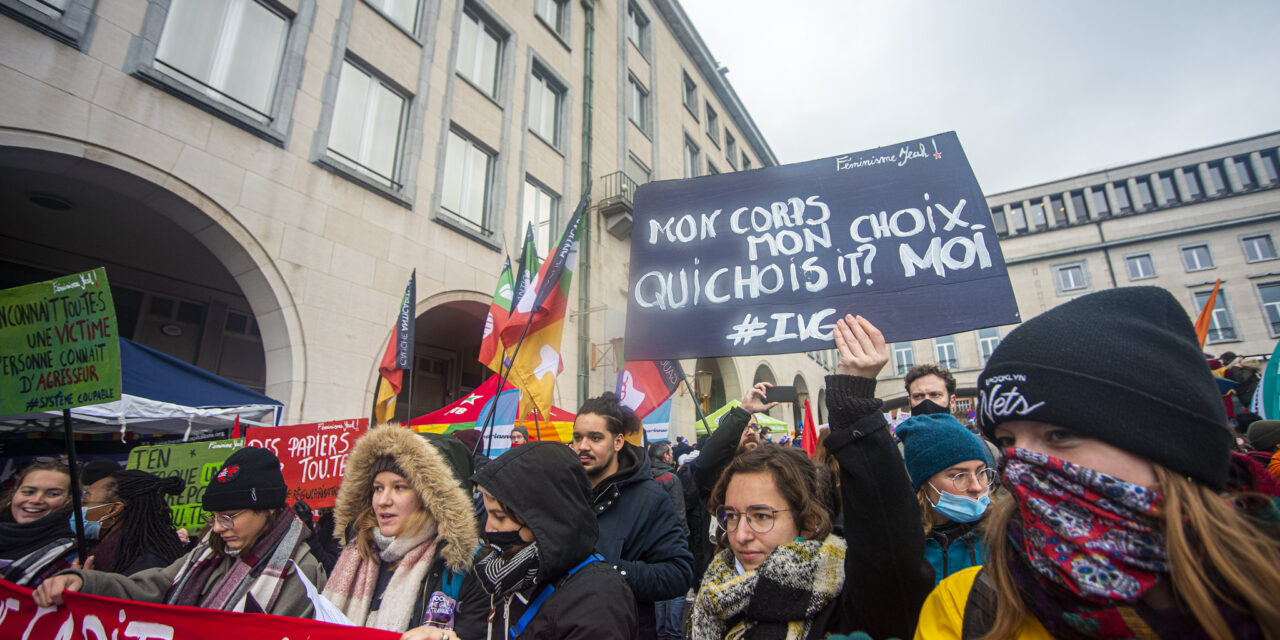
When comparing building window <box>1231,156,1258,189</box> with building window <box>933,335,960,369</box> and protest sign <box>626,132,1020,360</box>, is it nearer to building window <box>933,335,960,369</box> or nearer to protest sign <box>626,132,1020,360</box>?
building window <box>933,335,960,369</box>

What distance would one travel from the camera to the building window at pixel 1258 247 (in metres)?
29.5

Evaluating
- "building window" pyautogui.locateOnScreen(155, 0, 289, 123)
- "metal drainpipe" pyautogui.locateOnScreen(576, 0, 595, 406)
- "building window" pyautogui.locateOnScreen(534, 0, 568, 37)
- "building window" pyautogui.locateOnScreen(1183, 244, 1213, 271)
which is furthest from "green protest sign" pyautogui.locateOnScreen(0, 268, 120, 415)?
"building window" pyautogui.locateOnScreen(1183, 244, 1213, 271)

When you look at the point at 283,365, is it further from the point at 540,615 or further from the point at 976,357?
the point at 976,357

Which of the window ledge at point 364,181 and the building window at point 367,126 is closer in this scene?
the window ledge at point 364,181

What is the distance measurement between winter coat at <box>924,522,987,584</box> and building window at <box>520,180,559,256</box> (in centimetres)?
1051

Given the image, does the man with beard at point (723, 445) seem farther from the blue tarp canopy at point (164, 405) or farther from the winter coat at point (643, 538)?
the blue tarp canopy at point (164, 405)

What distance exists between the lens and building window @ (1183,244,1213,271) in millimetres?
30634

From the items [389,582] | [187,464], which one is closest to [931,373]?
[389,582]

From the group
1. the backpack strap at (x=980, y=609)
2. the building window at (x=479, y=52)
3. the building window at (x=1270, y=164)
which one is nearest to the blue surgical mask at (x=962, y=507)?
the backpack strap at (x=980, y=609)

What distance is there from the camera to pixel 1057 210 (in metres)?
36.5

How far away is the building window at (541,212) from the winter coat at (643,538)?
9.41 metres

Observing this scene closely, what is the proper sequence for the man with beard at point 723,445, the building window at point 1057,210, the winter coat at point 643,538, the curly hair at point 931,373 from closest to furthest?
1. the winter coat at point 643,538
2. the man with beard at point 723,445
3. the curly hair at point 931,373
4. the building window at point 1057,210

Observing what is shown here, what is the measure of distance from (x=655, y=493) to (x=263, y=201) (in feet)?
23.3

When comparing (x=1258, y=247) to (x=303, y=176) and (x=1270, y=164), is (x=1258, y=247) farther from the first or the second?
(x=303, y=176)
